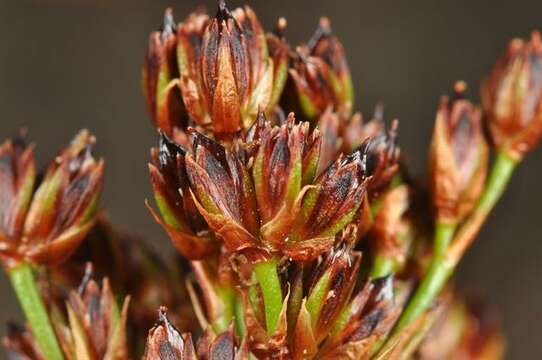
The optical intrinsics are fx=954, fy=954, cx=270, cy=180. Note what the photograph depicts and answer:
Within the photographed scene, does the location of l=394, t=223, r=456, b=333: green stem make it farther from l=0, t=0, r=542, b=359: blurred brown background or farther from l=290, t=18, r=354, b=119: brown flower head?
l=0, t=0, r=542, b=359: blurred brown background

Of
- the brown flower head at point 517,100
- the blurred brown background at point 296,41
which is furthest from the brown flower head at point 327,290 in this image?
the blurred brown background at point 296,41

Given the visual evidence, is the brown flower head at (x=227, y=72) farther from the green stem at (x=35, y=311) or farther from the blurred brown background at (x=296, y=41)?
the blurred brown background at (x=296, y=41)

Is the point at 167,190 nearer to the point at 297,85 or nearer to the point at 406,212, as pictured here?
the point at 297,85

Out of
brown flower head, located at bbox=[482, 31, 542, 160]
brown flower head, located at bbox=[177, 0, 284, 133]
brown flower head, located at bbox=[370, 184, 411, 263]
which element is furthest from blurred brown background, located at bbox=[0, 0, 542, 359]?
brown flower head, located at bbox=[177, 0, 284, 133]

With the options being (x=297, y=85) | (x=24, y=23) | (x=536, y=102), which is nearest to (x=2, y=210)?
(x=297, y=85)

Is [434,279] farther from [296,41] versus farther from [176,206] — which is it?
[296,41]

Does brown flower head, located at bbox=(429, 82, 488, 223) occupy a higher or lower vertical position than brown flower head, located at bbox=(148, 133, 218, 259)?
lower
